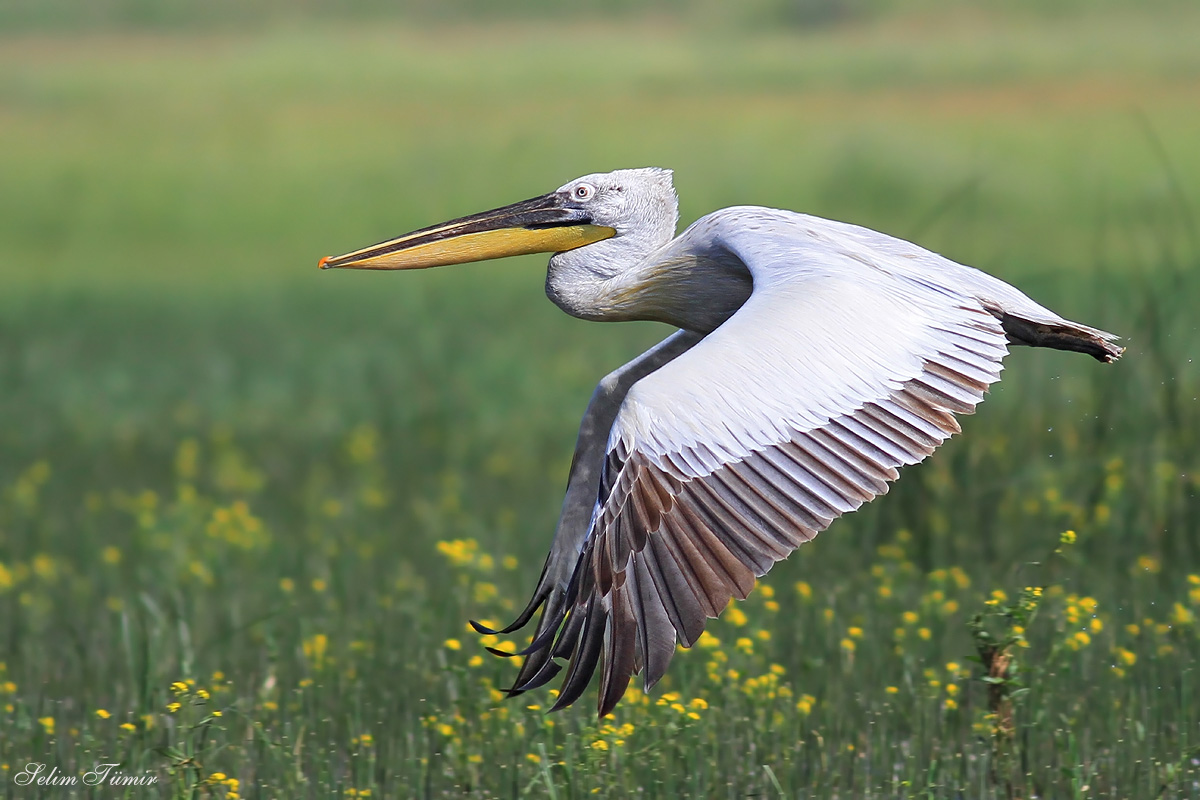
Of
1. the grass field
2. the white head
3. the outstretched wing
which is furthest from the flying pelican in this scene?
the grass field

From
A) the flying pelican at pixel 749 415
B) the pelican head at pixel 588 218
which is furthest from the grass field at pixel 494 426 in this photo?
the pelican head at pixel 588 218

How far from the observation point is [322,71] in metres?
24.2

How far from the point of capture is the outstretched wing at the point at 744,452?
4.39m

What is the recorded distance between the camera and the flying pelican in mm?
4414

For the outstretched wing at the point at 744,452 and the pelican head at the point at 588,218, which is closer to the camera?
the outstretched wing at the point at 744,452

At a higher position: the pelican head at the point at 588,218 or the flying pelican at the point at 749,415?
the pelican head at the point at 588,218

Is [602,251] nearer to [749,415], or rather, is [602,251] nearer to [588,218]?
[588,218]

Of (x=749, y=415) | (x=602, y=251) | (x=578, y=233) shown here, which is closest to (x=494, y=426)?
(x=578, y=233)

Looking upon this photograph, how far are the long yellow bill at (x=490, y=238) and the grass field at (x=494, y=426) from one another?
1.02m

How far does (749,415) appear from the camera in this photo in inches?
181

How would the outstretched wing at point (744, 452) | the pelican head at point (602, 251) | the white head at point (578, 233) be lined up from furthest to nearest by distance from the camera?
the white head at point (578, 233), the pelican head at point (602, 251), the outstretched wing at point (744, 452)

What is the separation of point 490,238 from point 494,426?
18.8 feet

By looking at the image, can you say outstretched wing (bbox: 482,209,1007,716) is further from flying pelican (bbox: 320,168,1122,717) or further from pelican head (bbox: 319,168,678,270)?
pelican head (bbox: 319,168,678,270)

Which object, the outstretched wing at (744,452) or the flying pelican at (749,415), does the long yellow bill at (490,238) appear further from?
the outstretched wing at (744,452)
